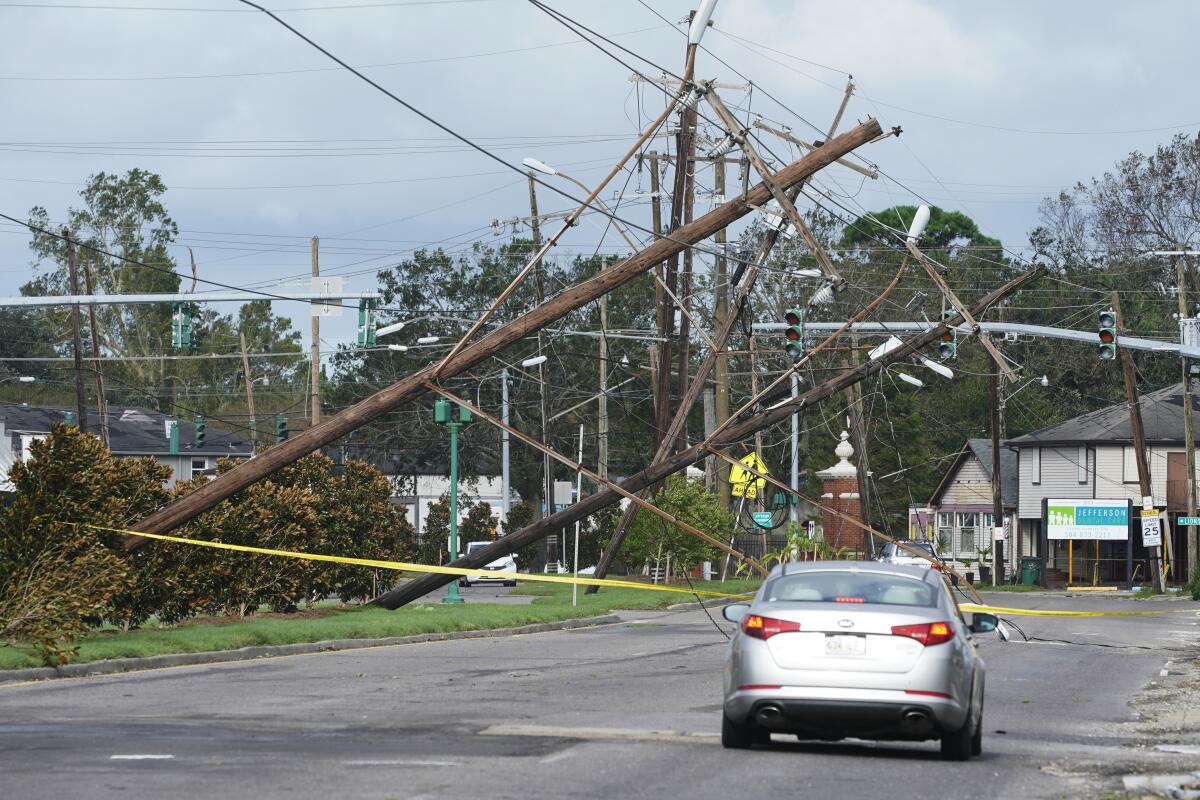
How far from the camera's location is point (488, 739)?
1222cm

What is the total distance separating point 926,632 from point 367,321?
79.7 feet

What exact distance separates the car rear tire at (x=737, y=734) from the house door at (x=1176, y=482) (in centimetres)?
5906

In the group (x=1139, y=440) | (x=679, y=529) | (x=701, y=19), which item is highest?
(x=701, y=19)

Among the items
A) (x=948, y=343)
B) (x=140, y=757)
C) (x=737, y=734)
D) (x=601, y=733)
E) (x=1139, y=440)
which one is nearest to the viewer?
(x=140, y=757)

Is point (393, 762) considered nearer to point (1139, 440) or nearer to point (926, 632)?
point (926, 632)

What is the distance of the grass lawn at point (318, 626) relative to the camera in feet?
68.3

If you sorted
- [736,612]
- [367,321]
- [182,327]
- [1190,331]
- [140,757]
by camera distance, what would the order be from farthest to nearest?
[1190,331]
[367,321]
[182,327]
[736,612]
[140,757]

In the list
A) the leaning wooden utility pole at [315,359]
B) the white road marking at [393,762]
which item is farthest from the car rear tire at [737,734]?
the leaning wooden utility pole at [315,359]

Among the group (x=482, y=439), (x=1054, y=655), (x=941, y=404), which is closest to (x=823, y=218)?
(x=941, y=404)

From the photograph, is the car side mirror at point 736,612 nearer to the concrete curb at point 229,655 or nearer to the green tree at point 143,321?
the concrete curb at point 229,655

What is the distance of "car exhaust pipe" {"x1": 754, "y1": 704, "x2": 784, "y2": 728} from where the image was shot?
11.1 metres

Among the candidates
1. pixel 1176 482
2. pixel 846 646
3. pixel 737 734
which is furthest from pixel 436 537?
pixel 846 646

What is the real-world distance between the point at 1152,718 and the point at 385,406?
37.8 ft

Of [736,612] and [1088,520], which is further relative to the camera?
[1088,520]
